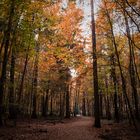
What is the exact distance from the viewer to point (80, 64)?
17.4 m

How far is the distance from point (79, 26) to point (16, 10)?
1255 cm

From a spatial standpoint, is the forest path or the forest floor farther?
the forest path

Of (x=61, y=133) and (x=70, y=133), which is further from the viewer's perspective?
(x=70, y=133)

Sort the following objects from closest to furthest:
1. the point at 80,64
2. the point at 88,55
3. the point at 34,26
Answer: the point at 34,26
the point at 88,55
the point at 80,64

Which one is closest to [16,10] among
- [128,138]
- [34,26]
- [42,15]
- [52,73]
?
[34,26]

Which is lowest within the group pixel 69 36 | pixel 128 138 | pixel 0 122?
pixel 128 138

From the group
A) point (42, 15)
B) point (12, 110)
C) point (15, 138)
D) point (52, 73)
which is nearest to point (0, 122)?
point (15, 138)

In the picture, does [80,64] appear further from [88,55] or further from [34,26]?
[34,26]

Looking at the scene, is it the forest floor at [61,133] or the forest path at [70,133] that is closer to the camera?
the forest floor at [61,133]

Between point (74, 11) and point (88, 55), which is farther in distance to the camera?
point (74, 11)

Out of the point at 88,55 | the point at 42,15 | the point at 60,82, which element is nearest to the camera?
the point at 42,15

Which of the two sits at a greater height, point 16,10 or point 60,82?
point 16,10

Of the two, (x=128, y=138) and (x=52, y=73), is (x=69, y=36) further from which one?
(x=128, y=138)

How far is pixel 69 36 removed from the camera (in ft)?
76.6
